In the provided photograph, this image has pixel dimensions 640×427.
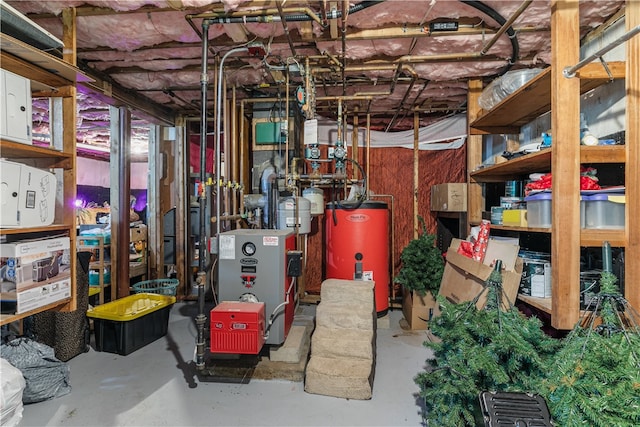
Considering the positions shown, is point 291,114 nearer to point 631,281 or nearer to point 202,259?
point 202,259

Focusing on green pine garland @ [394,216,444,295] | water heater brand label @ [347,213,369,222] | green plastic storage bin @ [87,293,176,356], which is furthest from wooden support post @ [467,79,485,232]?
green plastic storage bin @ [87,293,176,356]

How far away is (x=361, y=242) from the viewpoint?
3320 millimetres

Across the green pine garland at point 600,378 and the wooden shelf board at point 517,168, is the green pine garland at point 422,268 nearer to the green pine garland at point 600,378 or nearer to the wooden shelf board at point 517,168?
the wooden shelf board at point 517,168

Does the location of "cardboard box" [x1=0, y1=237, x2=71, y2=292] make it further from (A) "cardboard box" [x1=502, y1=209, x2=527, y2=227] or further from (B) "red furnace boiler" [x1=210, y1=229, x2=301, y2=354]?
(A) "cardboard box" [x1=502, y1=209, x2=527, y2=227]

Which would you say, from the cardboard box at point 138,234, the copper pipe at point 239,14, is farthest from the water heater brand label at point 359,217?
the cardboard box at point 138,234

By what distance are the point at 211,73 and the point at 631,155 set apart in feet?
10.1

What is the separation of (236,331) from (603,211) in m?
2.12

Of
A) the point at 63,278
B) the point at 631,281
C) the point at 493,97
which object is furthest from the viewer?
the point at 493,97

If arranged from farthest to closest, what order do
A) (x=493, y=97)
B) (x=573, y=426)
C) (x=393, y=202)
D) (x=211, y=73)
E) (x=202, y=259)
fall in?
1. (x=393, y=202)
2. (x=211, y=73)
3. (x=493, y=97)
4. (x=202, y=259)
5. (x=573, y=426)

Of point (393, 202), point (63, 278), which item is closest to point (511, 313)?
point (63, 278)

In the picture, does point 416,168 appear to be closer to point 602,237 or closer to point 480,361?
point 602,237

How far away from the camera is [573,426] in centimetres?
117

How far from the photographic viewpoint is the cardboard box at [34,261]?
160cm

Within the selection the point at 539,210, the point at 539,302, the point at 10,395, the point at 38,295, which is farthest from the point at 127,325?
the point at 539,210
